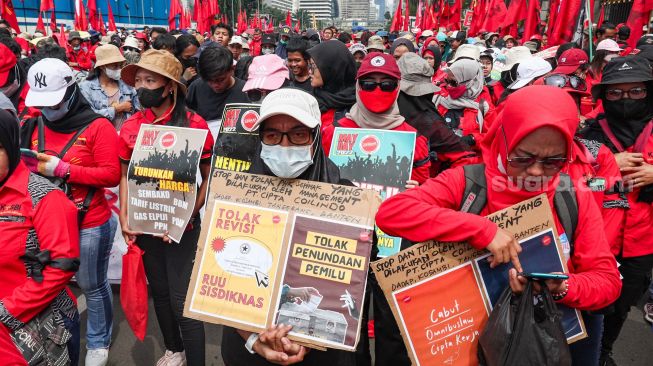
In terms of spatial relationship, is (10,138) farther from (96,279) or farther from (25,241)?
(96,279)

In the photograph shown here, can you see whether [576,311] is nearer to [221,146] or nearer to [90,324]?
[221,146]

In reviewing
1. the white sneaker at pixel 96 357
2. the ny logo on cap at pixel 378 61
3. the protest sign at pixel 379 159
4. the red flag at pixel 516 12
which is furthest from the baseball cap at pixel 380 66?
the red flag at pixel 516 12

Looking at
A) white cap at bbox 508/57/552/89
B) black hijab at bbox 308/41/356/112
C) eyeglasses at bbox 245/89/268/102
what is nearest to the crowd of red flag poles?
white cap at bbox 508/57/552/89

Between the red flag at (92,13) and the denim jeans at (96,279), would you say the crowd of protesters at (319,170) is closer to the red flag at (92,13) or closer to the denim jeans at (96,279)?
the denim jeans at (96,279)

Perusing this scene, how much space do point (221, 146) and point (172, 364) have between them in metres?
1.65

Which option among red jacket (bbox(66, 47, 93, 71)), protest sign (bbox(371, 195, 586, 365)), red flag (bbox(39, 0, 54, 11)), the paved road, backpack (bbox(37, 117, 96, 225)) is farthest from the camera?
red flag (bbox(39, 0, 54, 11))

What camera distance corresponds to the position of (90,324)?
134 inches

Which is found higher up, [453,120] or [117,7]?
[117,7]

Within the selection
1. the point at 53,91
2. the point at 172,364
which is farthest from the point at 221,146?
the point at 172,364

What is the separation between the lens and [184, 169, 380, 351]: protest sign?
1.70 meters

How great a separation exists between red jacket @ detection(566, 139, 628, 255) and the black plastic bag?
2.01 feet

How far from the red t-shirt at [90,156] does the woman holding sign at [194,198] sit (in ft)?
0.25

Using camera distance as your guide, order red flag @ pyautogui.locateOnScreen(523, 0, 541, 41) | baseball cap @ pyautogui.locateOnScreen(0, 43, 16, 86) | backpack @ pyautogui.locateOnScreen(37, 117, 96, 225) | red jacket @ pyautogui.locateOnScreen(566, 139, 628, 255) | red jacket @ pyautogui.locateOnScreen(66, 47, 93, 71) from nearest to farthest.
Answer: red jacket @ pyautogui.locateOnScreen(566, 139, 628, 255) → backpack @ pyautogui.locateOnScreen(37, 117, 96, 225) → baseball cap @ pyautogui.locateOnScreen(0, 43, 16, 86) → red flag @ pyautogui.locateOnScreen(523, 0, 541, 41) → red jacket @ pyautogui.locateOnScreen(66, 47, 93, 71)

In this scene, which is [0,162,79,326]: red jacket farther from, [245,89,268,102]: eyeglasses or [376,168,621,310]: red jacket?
[245,89,268,102]: eyeglasses
